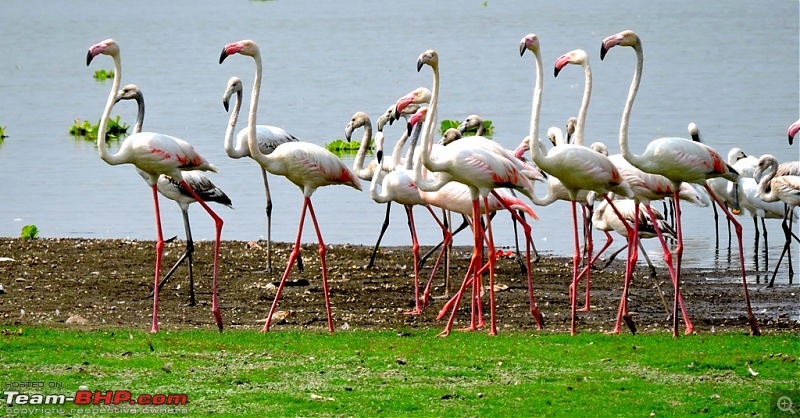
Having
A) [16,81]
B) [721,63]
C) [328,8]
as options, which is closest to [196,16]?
[328,8]

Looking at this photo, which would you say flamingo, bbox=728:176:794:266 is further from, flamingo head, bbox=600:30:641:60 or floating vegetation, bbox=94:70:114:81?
floating vegetation, bbox=94:70:114:81

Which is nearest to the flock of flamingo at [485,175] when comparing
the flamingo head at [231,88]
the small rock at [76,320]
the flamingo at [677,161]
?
the flamingo at [677,161]

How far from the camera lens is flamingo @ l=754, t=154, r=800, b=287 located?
14.6 meters

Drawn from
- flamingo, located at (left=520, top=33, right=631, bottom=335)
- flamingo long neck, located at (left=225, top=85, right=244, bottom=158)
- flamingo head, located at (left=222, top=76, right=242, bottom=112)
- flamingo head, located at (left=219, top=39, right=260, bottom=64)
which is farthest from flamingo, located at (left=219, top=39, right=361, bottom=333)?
flamingo head, located at (left=222, top=76, right=242, bottom=112)

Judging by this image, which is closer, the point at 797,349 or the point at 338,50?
the point at 797,349

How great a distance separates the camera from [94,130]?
101 ft

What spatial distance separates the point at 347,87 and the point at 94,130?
1157cm

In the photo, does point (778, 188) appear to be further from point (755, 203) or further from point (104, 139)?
point (104, 139)

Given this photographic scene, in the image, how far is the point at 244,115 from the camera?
33.8 meters

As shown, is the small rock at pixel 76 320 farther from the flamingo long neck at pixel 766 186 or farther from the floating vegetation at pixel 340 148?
the floating vegetation at pixel 340 148

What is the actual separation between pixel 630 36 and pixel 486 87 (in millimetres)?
27827

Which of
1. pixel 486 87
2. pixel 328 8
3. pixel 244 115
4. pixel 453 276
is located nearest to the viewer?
pixel 453 276

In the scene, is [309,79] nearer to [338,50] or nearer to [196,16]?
[338,50]

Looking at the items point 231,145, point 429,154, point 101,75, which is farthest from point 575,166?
point 101,75
